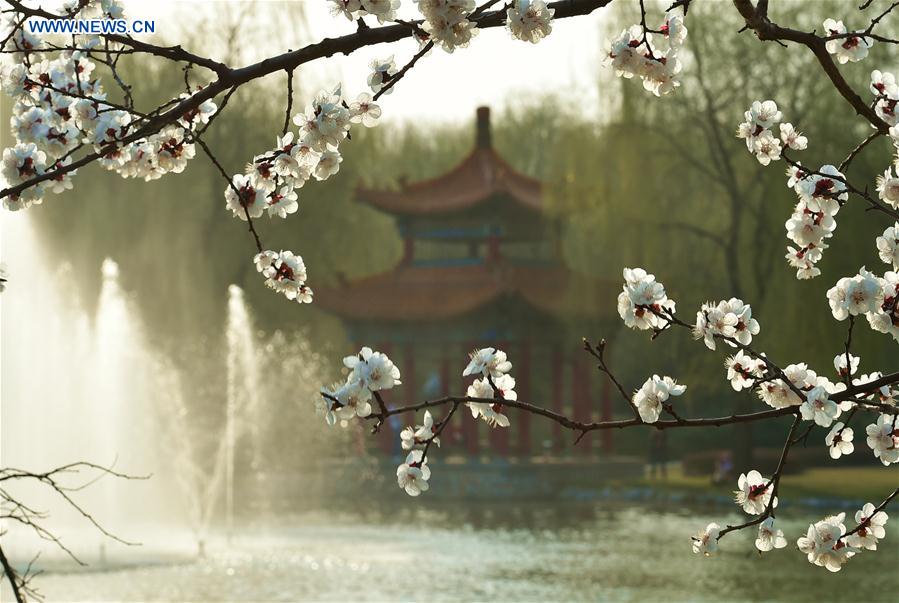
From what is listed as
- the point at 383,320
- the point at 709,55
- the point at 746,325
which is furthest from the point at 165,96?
the point at 746,325

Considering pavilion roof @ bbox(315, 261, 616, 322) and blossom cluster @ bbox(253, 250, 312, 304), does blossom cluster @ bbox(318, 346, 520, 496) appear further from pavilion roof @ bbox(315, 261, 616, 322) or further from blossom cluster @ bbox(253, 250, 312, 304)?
pavilion roof @ bbox(315, 261, 616, 322)

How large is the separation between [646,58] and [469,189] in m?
21.7

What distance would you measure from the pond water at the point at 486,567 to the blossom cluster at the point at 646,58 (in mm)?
6336

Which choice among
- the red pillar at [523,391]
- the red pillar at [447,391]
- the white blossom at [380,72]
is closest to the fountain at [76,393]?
the red pillar at [447,391]

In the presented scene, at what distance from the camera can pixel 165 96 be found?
2502cm

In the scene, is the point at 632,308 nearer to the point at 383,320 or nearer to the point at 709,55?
the point at 709,55

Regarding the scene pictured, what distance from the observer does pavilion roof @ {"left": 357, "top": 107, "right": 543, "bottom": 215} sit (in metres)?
24.7

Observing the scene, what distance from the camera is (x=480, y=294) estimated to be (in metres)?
24.2

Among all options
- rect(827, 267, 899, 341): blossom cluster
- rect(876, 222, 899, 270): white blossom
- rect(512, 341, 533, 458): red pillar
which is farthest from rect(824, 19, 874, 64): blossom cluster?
rect(512, 341, 533, 458): red pillar

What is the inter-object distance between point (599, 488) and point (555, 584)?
31.6 ft

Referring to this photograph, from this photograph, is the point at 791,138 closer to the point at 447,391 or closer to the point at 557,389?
the point at 557,389

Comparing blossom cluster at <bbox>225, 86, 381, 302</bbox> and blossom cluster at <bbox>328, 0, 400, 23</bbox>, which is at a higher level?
blossom cluster at <bbox>328, 0, 400, 23</bbox>

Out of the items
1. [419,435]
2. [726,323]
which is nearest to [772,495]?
[726,323]

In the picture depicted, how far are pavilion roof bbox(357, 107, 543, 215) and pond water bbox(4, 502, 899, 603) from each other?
25.8 ft
